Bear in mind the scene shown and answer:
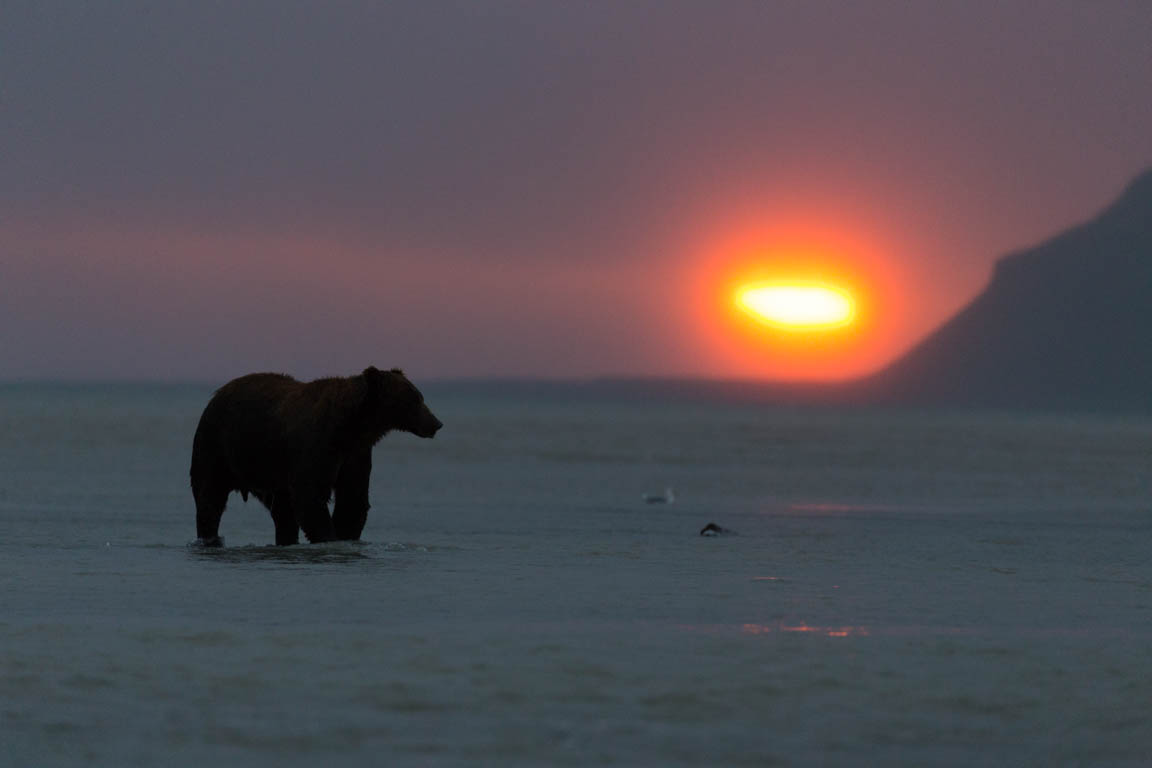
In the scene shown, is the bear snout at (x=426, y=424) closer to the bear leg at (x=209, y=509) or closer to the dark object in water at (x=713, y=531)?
the bear leg at (x=209, y=509)

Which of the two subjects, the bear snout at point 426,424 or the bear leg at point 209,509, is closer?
the bear snout at point 426,424

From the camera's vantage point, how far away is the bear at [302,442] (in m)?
19.7

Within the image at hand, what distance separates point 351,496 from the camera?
66.6ft

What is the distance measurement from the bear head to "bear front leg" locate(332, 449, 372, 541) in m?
0.41

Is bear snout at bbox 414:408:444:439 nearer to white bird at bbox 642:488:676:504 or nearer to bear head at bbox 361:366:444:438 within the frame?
bear head at bbox 361:366:444:438

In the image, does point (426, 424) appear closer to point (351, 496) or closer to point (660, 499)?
point (351, 496)

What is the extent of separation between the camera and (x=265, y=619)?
1312 centimetres

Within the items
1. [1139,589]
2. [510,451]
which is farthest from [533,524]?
[510,451]

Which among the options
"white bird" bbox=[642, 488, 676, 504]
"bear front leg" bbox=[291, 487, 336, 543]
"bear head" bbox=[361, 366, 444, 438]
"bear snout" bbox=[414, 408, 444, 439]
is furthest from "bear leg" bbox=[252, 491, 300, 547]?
"white bird" bbox=[642, 488, 676, 504]

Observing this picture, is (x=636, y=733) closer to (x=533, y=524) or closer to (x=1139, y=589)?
(x=1139, y=589)

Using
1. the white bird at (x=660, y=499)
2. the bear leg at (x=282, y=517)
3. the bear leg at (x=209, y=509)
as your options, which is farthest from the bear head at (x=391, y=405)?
the white bird at (x=660, y=499)

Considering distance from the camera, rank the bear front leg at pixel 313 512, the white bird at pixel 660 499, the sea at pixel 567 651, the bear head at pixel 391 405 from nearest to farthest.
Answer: the sea at pixel 567 651 < the bear front leg at pixel 313 512 < the bear head at pixel 391 405 < the white bird at pixel 660 499

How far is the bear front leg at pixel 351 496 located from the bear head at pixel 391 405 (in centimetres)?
41

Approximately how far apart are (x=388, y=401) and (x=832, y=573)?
5493 millimetres
